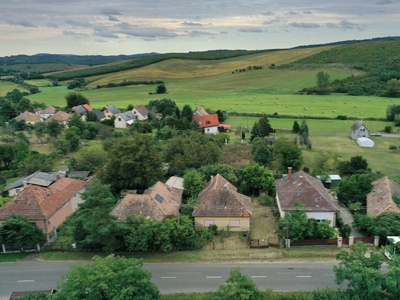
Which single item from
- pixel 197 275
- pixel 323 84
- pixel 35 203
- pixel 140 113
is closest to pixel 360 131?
pixel 140 113

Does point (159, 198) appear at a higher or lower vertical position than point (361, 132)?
higher

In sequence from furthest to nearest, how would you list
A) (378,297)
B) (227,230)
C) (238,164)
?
1. (238,164)
2. (227,230)
3. (378,297)

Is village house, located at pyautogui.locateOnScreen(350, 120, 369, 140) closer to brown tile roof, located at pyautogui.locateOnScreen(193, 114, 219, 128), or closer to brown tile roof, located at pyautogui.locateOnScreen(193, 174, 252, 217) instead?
brown tile roof, located at pyautogui.locateOnScreen(193, 114, 219, 128)

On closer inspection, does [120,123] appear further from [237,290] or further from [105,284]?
[237,290]

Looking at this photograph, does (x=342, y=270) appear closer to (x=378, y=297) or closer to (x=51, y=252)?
(x=378, y=297)

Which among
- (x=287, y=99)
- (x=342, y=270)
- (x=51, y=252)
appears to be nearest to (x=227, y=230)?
(x=342, y=270)

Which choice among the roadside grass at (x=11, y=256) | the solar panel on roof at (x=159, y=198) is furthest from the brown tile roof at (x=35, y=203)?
the solar panel on roof at (x=159, y=198)
